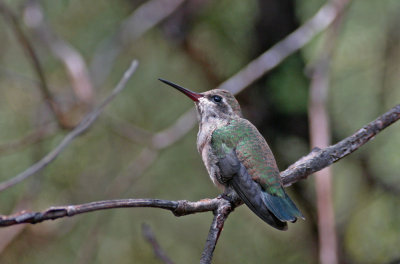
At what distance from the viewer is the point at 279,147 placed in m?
3.67

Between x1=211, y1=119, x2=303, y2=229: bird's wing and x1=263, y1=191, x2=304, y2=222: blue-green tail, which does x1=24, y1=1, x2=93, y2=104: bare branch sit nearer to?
x1=211, y1=119, x2=303, y2=229: bird's wing

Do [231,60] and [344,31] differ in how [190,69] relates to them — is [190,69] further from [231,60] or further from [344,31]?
[344,31]

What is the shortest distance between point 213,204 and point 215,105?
141cm

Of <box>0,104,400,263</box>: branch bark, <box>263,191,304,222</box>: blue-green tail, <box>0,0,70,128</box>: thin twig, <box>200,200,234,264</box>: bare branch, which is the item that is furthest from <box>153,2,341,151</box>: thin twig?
<box>200,200,234,264</box>: bare branch

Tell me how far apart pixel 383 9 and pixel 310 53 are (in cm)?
57

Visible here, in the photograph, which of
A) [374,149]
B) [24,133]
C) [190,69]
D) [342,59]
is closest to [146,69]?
[190,69]

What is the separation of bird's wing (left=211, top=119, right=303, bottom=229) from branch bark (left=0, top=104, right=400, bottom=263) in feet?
0.39

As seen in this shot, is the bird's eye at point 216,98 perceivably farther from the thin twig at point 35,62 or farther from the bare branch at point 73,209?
the bare branch at point 73,209

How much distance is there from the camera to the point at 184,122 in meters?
3.27

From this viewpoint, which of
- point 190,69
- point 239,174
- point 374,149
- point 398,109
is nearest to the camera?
point 398,109

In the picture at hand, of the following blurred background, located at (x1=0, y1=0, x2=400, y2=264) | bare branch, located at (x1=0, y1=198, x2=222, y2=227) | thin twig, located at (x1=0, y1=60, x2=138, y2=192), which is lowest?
blurred background, located at (x1=0, y1=0, x2=400, y2=264)

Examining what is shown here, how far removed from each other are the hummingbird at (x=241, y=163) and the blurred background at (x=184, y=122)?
0.28 m

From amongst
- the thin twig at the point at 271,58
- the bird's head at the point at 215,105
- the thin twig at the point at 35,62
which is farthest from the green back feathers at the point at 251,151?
the thin twig at the point at 35,62

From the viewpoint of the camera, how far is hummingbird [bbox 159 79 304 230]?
2164mm
